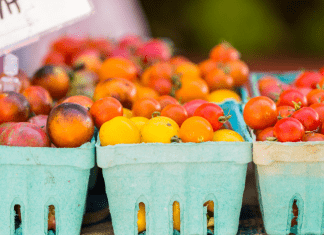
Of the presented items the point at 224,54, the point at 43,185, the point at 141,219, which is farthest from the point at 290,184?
the point at 224,54

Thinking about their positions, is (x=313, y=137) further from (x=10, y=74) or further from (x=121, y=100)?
(x=10, y=74)

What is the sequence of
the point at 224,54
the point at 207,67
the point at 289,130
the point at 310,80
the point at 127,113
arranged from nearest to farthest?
the point at 289,130
the point at 127,113
the point at 310,80
the point at 207,67
the point at 224,54

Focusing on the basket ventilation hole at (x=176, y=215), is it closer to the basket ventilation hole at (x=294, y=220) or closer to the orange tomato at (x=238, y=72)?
the basket ventilation hole at (x=294, y=220)

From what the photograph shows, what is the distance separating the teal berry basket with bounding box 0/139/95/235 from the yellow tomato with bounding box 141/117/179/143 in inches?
7.0

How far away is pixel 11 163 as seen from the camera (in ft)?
3.53

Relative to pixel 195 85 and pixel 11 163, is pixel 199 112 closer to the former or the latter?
pixel 195 85

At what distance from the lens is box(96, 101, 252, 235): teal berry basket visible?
1.07 m

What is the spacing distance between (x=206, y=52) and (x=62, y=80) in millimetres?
4737

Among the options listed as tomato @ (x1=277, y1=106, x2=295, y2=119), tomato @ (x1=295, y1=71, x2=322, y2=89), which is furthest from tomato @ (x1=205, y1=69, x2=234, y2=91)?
tomato @ (x1=277, y1=106, x2=295, y2=119)

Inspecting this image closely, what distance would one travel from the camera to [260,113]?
1.20 meters

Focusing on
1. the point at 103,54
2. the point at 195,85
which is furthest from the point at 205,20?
the point at 195,85

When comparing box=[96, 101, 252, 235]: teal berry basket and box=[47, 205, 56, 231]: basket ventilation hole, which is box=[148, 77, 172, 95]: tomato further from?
box=[47, 205, 56, 231]: basket ventilation hole

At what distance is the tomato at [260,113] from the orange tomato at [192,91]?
48 cm

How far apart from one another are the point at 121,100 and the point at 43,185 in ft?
1.76
